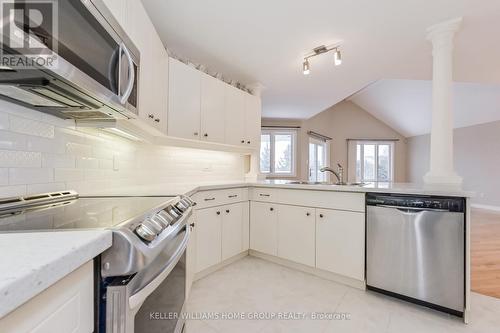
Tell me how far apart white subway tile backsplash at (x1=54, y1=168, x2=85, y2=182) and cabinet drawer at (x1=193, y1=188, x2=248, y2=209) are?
832mm

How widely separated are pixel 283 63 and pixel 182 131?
139cm

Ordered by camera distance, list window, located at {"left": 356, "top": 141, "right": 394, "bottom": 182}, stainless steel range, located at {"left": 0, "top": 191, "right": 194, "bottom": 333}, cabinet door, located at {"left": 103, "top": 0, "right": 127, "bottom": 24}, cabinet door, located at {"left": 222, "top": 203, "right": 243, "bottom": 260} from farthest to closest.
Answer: window, located at {"left": 356, "top": 141, "right": 394, "bottom": 182}, cabinet door, located at {"left": 222, "top": 203, "right": 243, "bottom": 260}, cabinet door, located at {"left": 103, "top": 0, "right": 127, "bottom": 24}, stainless steel range, located at {"left": 0, "top": 191, "right": 194, "bottom": 333}

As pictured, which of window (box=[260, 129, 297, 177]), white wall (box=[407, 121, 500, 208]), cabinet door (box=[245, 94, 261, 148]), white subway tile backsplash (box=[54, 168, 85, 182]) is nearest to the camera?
white subway tile backsplash (box=[54, 168, 85, 182])

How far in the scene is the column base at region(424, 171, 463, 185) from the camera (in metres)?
1.87

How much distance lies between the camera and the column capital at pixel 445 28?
6.23 ft

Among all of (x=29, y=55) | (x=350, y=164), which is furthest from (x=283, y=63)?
(x=350, y=164)

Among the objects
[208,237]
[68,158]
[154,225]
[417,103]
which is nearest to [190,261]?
[208,237]

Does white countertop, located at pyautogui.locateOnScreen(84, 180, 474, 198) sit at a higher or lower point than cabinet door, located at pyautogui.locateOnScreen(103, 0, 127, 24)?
lower

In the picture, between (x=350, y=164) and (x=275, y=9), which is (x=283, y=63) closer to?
(x=275, y=9)

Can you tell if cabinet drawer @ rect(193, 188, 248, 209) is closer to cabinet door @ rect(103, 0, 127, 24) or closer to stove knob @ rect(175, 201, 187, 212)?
stove knob @ rect(175, 201, 187, 212)

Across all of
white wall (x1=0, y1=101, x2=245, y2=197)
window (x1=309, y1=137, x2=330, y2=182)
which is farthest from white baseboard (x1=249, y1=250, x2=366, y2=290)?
window (x1=309, y1=137, x2=330, y2=182)

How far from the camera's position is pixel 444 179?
6.26 ft

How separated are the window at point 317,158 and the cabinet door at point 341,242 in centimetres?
431

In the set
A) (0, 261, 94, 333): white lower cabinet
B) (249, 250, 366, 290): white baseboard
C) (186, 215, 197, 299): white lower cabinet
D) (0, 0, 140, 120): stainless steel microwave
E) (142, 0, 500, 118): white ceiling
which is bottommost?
(249, 250, 366, 290): white baseboard
